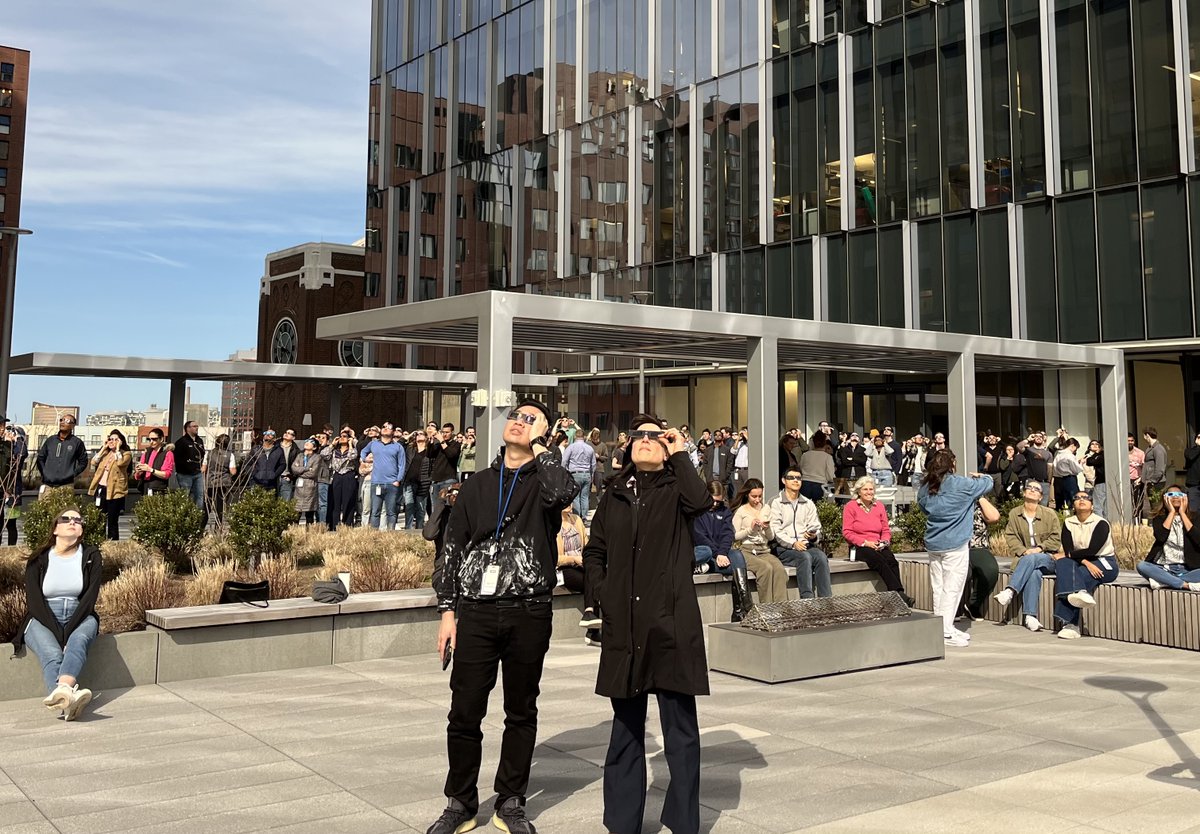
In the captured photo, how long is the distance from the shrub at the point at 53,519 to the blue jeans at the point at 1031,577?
9.38m

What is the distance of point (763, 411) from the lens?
14.0 meters

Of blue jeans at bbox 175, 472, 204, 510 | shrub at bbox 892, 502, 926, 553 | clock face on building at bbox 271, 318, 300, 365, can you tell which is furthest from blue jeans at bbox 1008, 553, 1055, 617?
clock face on building at bbox 271, 318, 300, 365

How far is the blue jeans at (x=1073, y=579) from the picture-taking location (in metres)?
10.5

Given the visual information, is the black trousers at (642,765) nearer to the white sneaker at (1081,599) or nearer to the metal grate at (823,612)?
the metal grate at (823,612)

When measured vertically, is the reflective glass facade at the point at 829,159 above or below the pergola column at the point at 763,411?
above

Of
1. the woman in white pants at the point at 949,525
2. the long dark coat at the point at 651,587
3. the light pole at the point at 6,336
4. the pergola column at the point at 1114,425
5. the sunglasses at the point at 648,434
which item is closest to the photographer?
the long dark coat at the point at 651,587

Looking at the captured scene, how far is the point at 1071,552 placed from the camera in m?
10.6

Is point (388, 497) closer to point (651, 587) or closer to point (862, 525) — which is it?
point (862, 525)

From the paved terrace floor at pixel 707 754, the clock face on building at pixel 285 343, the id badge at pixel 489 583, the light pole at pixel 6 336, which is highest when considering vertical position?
the clock face on building at pixel 285 343

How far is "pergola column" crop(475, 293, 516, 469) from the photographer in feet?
36.7

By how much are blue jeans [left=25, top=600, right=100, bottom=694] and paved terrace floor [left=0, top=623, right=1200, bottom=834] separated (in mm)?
285

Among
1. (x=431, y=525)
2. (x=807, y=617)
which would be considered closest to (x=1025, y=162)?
(x=807, y=617)

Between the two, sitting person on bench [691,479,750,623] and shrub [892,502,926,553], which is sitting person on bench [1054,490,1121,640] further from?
shrub [892,502,926,553]

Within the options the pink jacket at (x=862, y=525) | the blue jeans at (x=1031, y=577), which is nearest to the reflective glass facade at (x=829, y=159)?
the pink jacket at (x=862, y=525)
